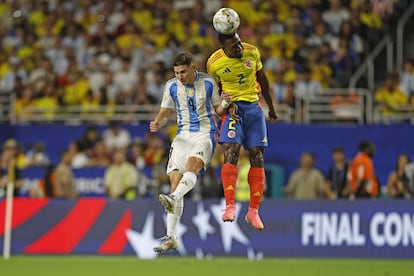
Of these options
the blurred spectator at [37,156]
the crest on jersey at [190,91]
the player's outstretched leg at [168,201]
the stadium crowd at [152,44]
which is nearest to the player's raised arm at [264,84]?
the crest on jersey at [190,91]

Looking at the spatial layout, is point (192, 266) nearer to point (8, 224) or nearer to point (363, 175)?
point (8, 224)

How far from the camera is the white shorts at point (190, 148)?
15.5 meters

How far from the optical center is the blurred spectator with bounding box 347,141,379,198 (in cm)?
A: 2286

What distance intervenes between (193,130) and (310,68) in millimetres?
11600

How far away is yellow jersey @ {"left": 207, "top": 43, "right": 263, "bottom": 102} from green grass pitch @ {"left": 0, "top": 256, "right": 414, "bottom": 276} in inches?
122

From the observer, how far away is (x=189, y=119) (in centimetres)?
1568

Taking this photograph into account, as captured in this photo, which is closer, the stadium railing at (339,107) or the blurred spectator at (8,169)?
the blurred spectator at (8,169)

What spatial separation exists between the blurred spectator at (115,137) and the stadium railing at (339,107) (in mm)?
3823

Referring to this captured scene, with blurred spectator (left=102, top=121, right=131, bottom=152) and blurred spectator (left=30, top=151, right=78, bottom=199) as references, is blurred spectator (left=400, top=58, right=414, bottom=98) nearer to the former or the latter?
blurred spectator (left=102, top=121, right=131, bottom=152)

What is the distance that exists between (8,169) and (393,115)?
8.40 m

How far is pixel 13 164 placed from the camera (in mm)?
23609

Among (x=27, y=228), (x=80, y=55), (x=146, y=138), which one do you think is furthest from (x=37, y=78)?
(x=27, y=228)

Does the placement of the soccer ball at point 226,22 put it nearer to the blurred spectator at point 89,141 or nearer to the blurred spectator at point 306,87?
the blurred spectator at point 306,87

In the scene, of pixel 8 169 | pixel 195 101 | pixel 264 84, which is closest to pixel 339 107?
pixel 8 169
